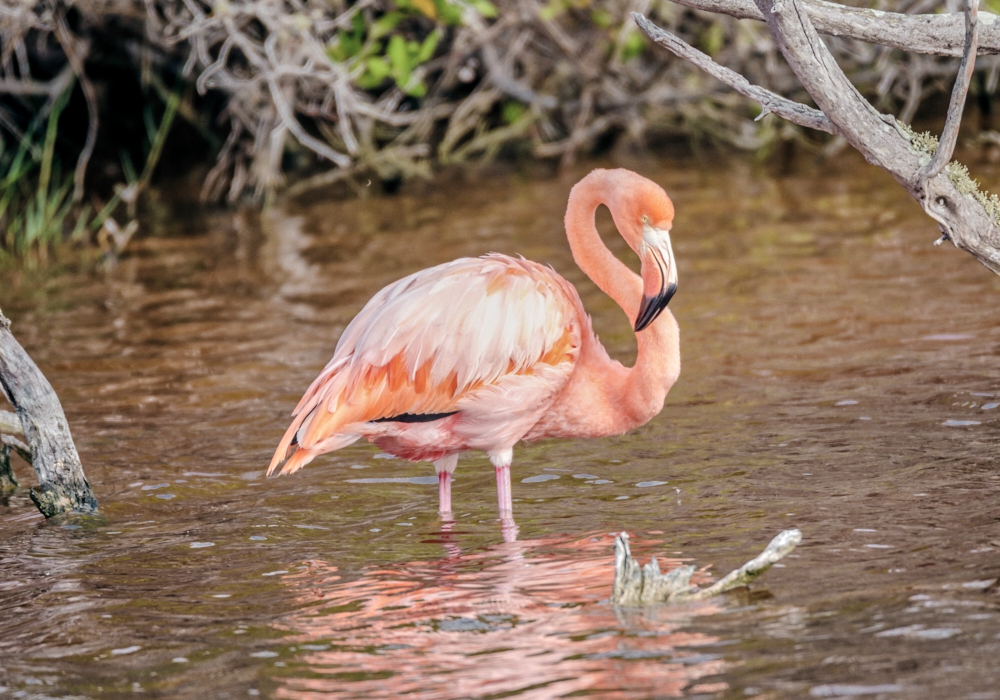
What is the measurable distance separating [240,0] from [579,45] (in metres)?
3.48

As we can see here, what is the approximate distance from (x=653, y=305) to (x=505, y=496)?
867 mm

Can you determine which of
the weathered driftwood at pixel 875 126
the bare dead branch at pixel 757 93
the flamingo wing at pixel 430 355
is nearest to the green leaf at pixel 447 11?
the flamingo wing at pixel 430 355

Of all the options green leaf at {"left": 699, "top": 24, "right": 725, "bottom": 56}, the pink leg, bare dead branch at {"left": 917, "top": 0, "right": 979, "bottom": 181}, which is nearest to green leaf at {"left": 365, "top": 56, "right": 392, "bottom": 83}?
green leaf at {"left": 699, "top": 24, "right": 725, "bottom": 56}

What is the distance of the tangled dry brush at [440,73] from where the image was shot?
31.7 ft

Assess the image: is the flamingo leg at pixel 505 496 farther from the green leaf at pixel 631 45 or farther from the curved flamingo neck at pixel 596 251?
the green leaf at pixel 631 45

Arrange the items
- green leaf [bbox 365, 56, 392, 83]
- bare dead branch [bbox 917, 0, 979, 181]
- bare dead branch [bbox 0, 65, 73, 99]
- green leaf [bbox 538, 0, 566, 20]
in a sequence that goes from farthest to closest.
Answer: bare dead branch [bbox 0, 65, 73, 99], green leaf [bbox 538, 0, 566, 20], green leaf [bbox 365, 56, 392, 83], bare dead branch [bbox 917, 0, 979, 181]

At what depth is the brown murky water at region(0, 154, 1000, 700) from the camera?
10.4ft

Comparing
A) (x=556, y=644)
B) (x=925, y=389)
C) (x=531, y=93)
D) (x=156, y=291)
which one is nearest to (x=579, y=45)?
(x=531, y=93)

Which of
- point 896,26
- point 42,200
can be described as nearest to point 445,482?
point 896,26

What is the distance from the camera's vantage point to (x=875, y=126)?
368cm

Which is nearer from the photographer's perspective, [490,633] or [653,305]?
[490,633]

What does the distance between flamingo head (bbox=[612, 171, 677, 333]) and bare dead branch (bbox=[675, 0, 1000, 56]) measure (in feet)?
2.66

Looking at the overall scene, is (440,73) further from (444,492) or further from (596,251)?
(444,492)

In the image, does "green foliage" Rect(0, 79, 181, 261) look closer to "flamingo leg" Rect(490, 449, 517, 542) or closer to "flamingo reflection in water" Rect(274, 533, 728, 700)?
"flamingo leg" Rect(490, 449, 517, 542)
